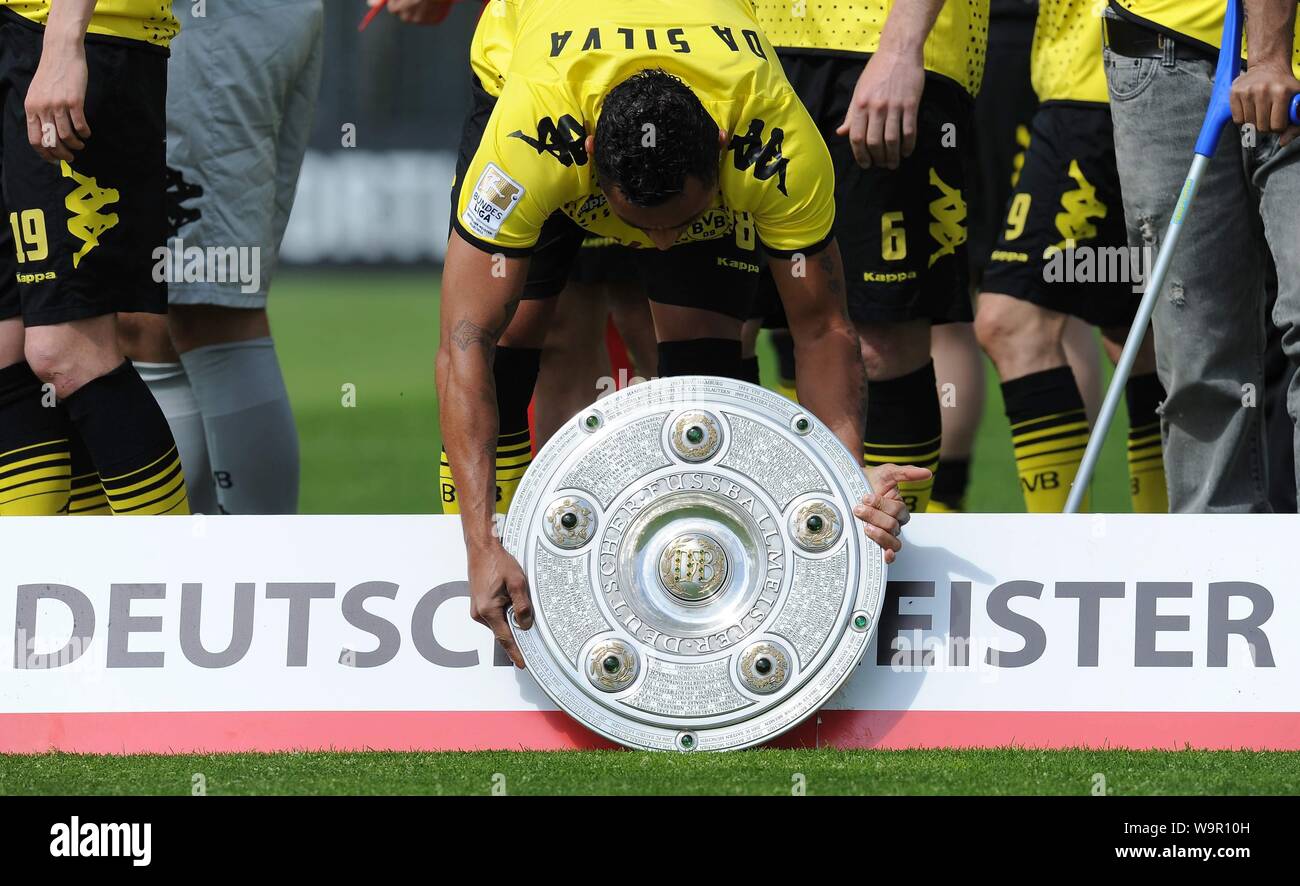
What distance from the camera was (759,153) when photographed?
306cm

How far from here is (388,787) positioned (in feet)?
8.15

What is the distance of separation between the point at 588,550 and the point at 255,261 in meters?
1.76

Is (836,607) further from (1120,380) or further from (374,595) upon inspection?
(1120,380)

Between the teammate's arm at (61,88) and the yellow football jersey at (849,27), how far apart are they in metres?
1.53

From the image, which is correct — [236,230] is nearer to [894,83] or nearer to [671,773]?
[894,83]

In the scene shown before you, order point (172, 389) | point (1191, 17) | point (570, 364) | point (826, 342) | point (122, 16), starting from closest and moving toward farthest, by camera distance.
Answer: point (826, 342), point (122, 16), point (1191, 17), point (570, 364), point (172, 389)

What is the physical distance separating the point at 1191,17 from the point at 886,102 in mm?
684

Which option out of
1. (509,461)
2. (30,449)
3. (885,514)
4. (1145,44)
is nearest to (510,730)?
(885,514)

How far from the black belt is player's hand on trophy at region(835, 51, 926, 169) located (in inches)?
18.0

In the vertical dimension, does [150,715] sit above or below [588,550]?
below

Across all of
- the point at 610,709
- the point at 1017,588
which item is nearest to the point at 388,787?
the point at 610,709

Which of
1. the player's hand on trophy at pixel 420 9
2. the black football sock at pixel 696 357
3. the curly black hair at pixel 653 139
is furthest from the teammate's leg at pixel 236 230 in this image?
the curly black hair at pixel 653 139

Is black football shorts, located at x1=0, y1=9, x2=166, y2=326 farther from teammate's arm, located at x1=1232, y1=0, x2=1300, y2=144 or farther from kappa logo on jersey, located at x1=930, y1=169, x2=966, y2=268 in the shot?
teammate's arm, located at x1=1232, y1=0, x2=1300, y2=144

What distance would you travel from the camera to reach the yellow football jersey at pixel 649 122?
9.82 ft
